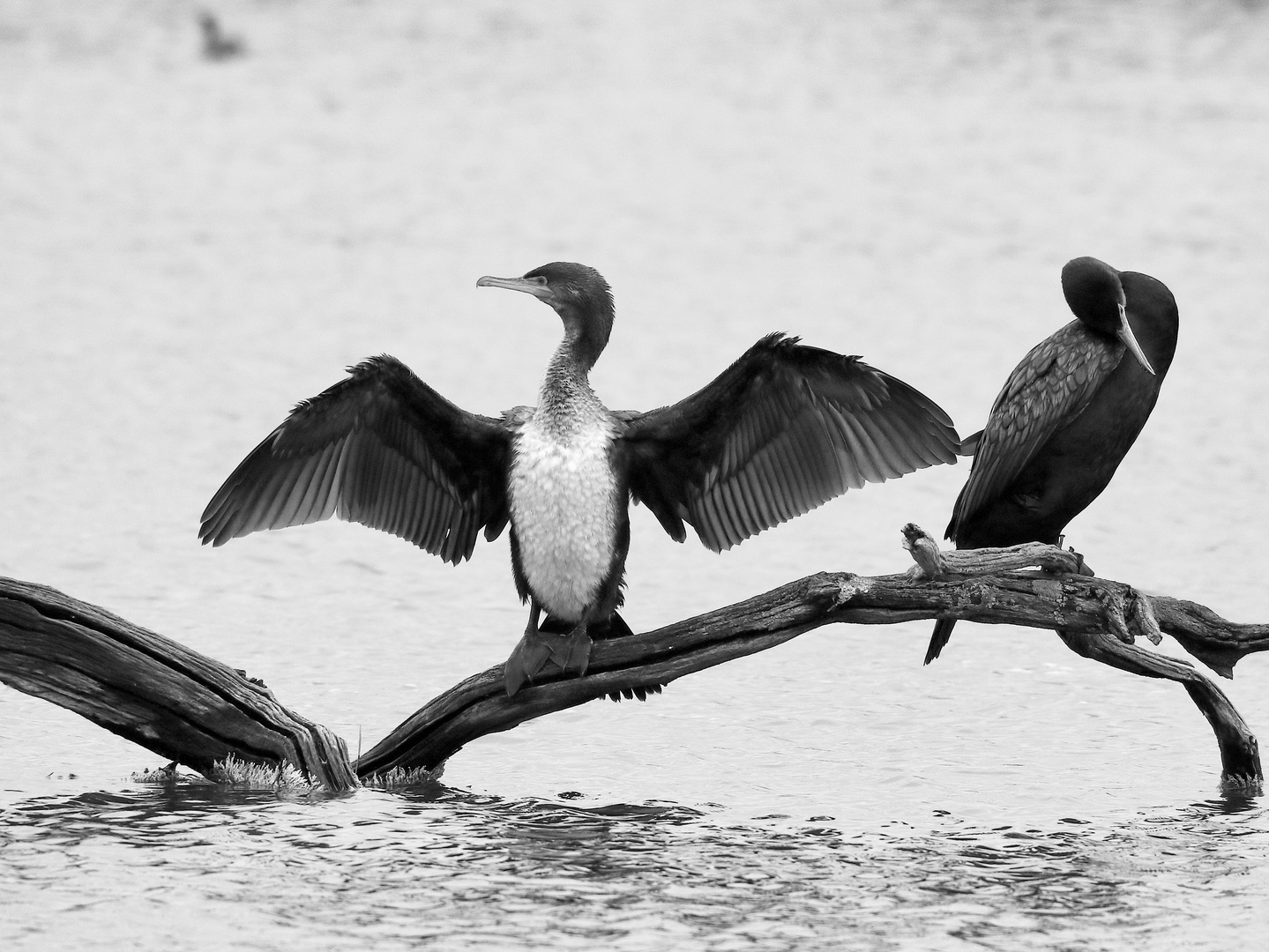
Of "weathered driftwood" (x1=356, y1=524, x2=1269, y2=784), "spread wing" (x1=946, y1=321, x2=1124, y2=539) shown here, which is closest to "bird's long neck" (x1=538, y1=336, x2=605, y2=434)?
"weathered driftwood" (x1=356, y1=524, x2=1269, y2=784)

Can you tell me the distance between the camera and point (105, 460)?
13.1 metres

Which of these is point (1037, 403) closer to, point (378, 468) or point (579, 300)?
point (579, 300)

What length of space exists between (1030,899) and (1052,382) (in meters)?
2.00

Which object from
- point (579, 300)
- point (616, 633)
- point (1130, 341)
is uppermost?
point (579, 300)

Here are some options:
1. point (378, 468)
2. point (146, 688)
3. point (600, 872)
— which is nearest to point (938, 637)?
point (600, 872)

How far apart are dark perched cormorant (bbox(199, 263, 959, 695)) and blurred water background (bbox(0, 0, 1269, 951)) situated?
1048 millimetres

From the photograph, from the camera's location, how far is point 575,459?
7.21m

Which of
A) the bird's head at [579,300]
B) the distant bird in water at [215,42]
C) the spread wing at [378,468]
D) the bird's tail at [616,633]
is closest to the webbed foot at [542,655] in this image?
the bird's tail at [616,633]

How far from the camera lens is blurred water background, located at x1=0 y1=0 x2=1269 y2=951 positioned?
6848 millimetres

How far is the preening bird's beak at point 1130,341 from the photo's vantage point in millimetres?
7316

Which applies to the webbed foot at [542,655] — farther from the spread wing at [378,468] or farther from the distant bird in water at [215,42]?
the distant bird in water at [215,42]

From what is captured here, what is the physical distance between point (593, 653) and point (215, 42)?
16.6 m

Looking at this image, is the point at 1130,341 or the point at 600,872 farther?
the point at 1130,341

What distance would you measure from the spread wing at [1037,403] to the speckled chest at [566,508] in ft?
4.89
